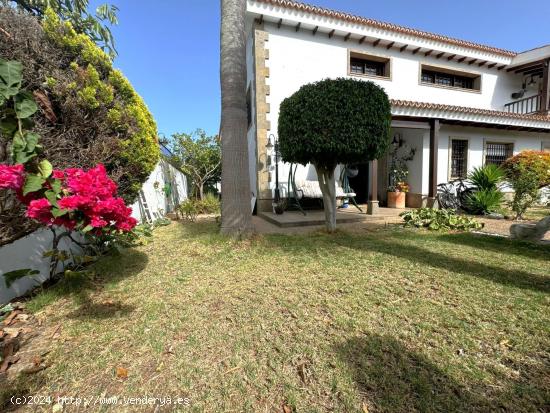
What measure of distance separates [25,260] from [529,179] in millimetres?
9156

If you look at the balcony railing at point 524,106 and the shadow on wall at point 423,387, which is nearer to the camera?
the shadow on wall at point 423,387

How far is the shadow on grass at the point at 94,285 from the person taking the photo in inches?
90.8

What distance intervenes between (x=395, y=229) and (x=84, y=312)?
17.4 ft

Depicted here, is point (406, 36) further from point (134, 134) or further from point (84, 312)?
point (84, 312)

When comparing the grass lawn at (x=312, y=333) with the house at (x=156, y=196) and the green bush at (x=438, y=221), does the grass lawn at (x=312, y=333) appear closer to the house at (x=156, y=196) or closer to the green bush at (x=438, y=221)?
the green bush at (x=438, y=221)

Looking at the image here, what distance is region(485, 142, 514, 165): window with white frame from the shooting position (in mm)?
9672

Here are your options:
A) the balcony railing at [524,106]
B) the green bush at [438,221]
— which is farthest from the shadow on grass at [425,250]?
the balcony railing at [524,106]

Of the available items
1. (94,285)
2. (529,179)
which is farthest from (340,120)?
(529,179)

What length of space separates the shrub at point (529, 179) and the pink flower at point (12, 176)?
28.0 ft

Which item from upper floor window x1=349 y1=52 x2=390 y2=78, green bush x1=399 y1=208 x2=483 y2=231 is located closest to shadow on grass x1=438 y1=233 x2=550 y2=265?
green bush x1=399 y1=208 x2=483 y2=231

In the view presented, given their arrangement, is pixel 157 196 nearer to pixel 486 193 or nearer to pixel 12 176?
pixel 12 176

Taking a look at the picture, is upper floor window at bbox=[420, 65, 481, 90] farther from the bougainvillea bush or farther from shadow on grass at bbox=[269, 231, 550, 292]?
the bougainvillea bush

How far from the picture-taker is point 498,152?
9.83 m

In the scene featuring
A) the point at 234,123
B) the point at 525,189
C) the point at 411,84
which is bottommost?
the point at 525,189
